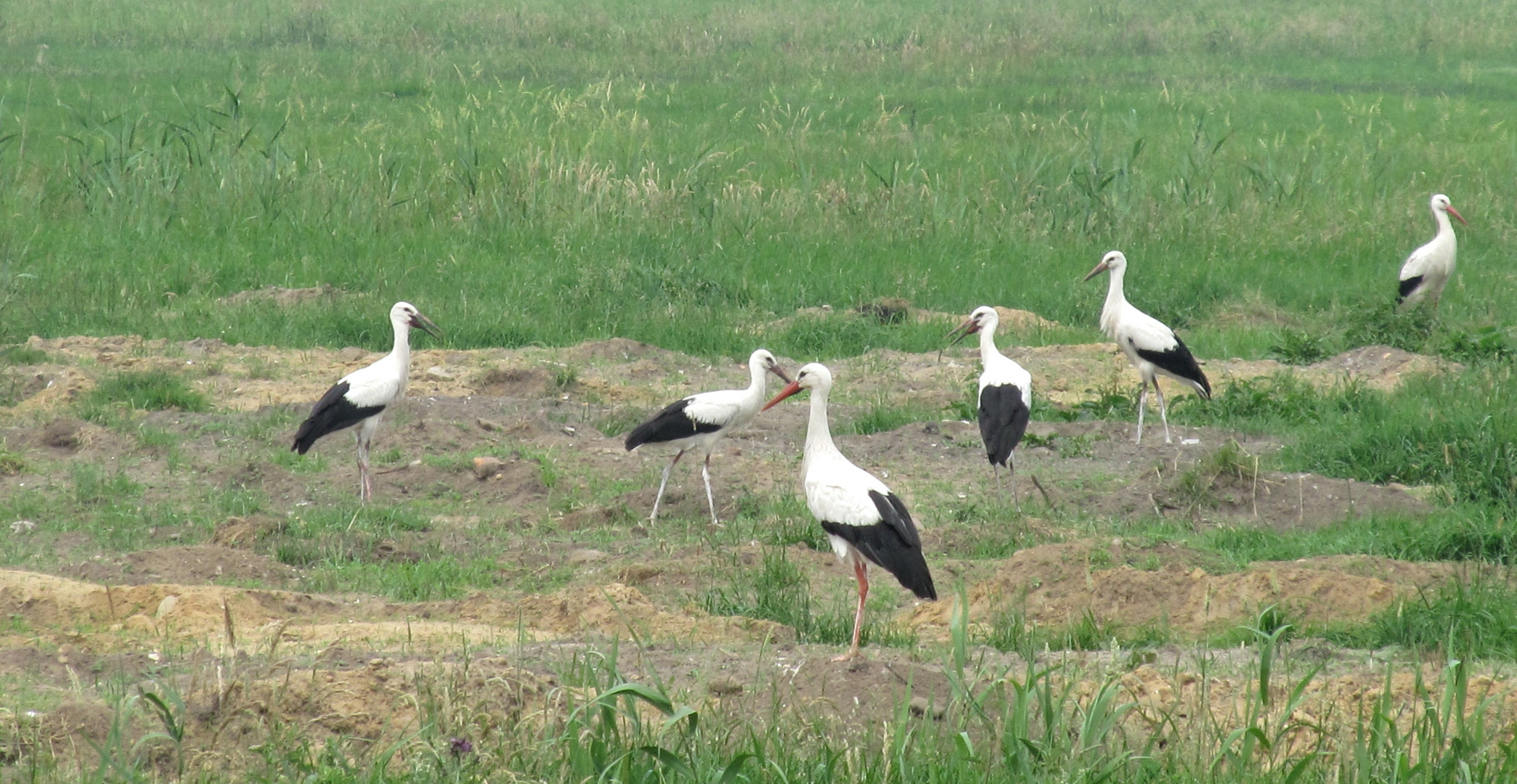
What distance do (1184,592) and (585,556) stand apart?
2.82 metres

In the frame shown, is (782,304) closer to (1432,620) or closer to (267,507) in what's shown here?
(267,507)

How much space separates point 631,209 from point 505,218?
46.9 inches

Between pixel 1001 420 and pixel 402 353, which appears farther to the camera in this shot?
pixel 402 353

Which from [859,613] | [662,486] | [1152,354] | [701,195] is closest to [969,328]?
[1152,354]

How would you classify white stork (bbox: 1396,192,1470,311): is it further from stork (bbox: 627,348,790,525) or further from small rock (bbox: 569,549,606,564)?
small rock (bbox: 569,549,606,564)

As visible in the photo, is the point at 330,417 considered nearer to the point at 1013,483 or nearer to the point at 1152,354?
the point at 1013,483

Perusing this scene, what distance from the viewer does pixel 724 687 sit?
4.95 m

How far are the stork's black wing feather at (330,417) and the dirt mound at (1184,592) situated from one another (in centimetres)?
378

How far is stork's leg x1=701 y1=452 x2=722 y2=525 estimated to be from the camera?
8.35m

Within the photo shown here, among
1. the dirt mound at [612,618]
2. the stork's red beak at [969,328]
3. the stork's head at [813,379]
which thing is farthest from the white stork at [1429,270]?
the dirt mound at [612,618]

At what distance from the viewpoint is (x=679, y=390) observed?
1082 cm

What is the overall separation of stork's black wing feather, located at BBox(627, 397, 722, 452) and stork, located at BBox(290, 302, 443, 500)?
1.59 meters

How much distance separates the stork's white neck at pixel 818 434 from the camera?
6.93 metres

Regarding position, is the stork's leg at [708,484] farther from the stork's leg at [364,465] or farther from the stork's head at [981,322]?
the stork's head at [981,322]
